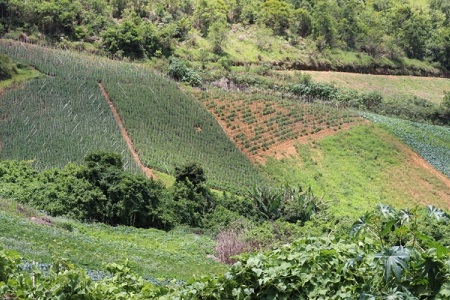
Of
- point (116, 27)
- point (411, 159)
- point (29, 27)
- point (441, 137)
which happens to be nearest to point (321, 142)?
point (411, 159)

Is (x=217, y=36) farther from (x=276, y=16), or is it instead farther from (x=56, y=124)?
(x=56, y=124)

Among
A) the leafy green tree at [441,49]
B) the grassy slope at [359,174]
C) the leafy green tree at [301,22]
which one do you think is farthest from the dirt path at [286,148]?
the leafy green tree at [441,49]

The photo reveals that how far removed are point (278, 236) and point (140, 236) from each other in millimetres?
3725

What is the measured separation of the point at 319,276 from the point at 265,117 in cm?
3326

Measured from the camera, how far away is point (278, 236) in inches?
756

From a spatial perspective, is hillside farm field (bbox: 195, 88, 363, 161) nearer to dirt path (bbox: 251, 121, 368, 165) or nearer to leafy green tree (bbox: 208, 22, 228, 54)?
dirt path (bbox: 251, 121, 368, 165)

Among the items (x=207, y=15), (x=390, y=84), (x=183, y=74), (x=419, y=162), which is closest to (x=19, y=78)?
(x=183, y=74)

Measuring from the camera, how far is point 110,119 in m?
34.4

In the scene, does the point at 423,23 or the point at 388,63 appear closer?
the point at 388,63

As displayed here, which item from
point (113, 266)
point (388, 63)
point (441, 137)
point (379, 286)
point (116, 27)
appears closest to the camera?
point (379, 286)

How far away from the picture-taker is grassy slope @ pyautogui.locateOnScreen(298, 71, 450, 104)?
58.2 meters

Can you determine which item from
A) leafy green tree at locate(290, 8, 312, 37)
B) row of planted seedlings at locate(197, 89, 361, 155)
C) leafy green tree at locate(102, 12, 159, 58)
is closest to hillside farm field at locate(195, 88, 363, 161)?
row of planted seedlings at locate(197, 89, 361, 155)

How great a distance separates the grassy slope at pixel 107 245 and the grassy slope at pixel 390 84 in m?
38.7

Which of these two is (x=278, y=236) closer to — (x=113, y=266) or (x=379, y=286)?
(x=113, y=266)
